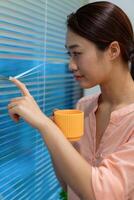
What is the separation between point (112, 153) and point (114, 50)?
0.29 meters

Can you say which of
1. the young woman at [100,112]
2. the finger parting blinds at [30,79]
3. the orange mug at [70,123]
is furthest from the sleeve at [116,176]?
the finger parting blinds at [30,79]

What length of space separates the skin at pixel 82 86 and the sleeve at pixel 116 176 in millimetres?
21

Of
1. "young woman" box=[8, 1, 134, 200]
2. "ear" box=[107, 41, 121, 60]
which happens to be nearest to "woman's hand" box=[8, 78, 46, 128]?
"young woman" box=[8, 1, 134, 200]

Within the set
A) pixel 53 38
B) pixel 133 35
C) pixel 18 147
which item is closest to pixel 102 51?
pixel 133 35

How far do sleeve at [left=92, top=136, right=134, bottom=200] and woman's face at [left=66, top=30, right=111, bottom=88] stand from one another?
0.22m

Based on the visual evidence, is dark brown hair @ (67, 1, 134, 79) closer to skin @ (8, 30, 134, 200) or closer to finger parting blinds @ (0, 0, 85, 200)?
skin @ (8, 30, 134, 200)

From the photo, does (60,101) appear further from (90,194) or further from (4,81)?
(90,194)

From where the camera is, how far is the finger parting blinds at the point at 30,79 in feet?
3.75

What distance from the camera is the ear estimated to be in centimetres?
98

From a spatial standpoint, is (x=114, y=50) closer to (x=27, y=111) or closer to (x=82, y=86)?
(x=82, y=86)

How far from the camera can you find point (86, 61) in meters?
0.97

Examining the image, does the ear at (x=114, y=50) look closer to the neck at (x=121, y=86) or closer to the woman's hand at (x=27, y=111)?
the neck at (x=121, y=86)

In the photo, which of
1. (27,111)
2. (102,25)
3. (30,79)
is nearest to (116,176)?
(27,111)

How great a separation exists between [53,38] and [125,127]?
701 mm
